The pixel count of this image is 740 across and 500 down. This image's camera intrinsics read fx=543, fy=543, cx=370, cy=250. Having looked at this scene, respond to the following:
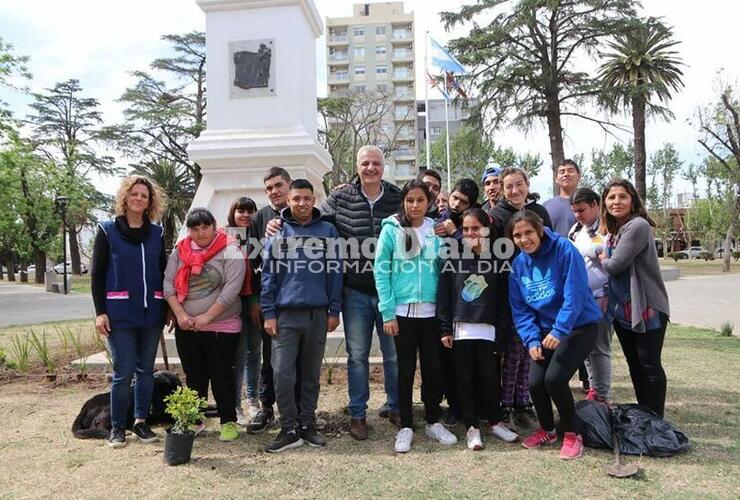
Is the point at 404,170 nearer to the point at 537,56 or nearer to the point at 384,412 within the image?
the point at 537,56

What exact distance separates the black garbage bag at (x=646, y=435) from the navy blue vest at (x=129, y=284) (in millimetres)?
3213

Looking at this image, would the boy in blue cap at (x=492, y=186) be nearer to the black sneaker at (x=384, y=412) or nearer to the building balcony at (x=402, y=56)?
the black sneaker at (x=384, y=412)

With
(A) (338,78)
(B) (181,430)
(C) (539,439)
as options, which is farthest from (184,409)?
(A) (338,78)

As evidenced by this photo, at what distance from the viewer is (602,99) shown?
19703 millimetres

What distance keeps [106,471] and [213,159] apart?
347 cm

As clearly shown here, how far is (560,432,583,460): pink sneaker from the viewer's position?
11.2 feet

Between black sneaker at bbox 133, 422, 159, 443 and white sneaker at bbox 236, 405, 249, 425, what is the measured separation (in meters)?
0.59

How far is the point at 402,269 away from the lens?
3662 mm

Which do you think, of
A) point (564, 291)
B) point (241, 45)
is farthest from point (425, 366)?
point (241, 45)

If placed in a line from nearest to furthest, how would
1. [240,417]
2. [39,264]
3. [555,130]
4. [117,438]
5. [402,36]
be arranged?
[117,438], [240,417], [555,130], [39,264], [402,36]

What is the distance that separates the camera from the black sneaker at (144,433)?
381 centimetres

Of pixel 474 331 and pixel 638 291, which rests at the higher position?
pixel 638 291

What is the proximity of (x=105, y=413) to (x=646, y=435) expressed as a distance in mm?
3797

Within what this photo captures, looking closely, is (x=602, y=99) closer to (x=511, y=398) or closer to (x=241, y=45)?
(x=241, y=45)
